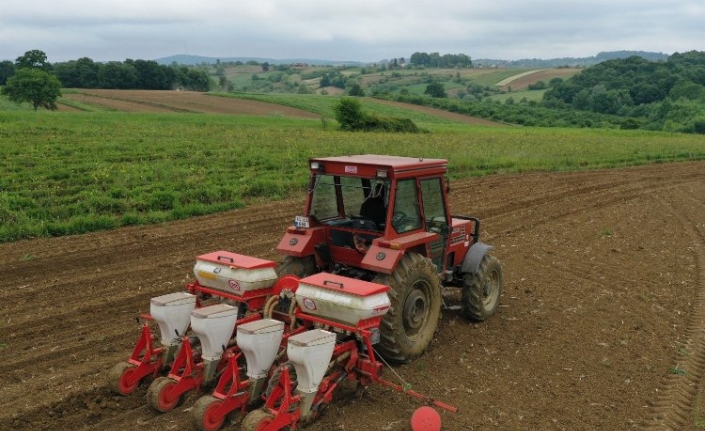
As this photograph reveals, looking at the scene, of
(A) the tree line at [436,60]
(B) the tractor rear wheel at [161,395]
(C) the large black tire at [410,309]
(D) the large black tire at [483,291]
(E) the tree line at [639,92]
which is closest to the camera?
(B) the tractor rear wheel at [161,395]

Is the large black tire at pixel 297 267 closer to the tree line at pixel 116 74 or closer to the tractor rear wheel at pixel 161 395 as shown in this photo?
the tractor rear wheel at pixel 161 395

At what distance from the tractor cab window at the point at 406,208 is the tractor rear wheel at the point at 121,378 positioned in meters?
2.97

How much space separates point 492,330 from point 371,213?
2272 mm

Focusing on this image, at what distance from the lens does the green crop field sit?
14.3m

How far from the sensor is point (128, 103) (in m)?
56.8

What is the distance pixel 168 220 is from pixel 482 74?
12858 centimetres

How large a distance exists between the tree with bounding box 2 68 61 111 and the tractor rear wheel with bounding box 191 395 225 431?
5195 centimetres

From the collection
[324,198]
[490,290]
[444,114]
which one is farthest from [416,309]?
[444,114]

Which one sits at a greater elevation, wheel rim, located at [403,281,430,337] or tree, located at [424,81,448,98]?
wheel rim, located at [403,281,430,337]

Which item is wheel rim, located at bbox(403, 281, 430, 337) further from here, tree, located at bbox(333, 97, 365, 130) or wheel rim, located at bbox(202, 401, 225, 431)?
tree, located at bbox(333, 97, 365, 130)

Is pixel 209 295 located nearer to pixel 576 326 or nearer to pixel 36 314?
pixel 36 314

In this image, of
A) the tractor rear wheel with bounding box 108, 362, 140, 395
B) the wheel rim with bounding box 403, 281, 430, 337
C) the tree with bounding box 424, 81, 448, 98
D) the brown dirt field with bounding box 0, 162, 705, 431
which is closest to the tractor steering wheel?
the wheel rim with bounding box 403, 281, 430, 337

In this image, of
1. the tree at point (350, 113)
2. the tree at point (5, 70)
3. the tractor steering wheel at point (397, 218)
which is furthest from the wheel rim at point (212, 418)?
the tree at point (5, 70)

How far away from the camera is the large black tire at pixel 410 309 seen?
21.2 ft
